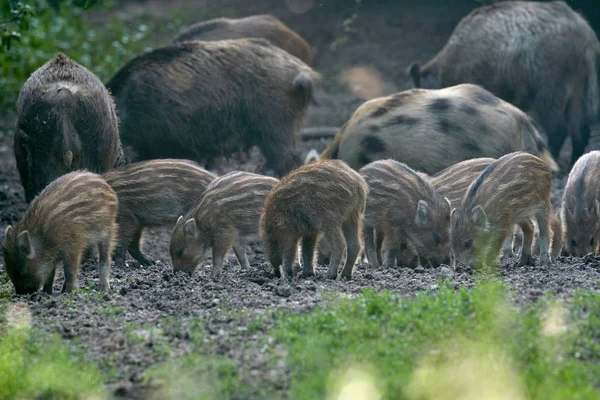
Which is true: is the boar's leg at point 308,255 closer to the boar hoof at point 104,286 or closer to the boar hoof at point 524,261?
the boar hoof at point 104,286

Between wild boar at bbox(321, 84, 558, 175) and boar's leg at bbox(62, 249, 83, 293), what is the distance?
337cm

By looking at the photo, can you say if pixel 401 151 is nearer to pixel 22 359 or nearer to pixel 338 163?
pixel 338 163

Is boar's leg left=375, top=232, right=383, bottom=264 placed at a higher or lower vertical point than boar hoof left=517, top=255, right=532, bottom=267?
lower

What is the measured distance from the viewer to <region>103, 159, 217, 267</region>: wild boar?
816cm

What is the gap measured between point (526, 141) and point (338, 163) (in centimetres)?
307

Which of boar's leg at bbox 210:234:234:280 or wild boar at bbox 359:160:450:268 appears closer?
boar's leg at bbox 210:234:234:280

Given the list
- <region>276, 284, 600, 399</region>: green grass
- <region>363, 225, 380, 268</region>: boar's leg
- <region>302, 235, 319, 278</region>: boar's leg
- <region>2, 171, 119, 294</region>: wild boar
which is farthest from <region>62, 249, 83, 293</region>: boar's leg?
<region>363, 225, 380, 268</region>: boar's leg

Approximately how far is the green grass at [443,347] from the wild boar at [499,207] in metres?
1.67

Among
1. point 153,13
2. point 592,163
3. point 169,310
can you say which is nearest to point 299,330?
point 169,310

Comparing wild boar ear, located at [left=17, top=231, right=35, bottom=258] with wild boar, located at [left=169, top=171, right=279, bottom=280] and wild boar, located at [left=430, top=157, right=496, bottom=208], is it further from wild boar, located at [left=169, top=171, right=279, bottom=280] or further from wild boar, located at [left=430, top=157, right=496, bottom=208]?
wild boar, located at [left=430, top=157, right=496, bottom=208]

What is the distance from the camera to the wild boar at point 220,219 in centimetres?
761

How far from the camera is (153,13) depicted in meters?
18.9

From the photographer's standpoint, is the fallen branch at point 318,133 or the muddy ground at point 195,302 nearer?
the muddy ground at point 195,302

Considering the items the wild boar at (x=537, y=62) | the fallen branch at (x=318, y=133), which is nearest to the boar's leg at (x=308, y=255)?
the wild boar at (x=537, y=62)
